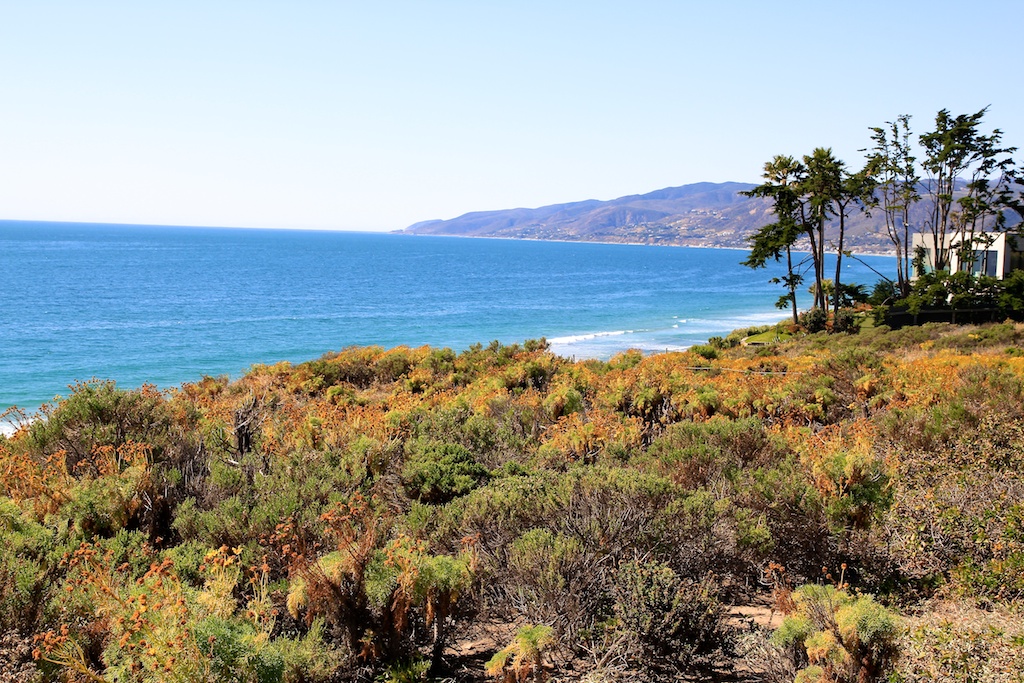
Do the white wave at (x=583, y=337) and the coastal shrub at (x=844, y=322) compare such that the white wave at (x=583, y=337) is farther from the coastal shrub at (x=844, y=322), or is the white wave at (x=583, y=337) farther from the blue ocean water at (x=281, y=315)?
the coastal shrub at (x=844, y=322)

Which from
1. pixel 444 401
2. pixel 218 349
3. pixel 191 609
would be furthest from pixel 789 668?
pixel 218 349

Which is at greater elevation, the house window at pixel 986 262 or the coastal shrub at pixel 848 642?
the house window at pixel 986 262

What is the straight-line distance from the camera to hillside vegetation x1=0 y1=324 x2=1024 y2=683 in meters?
3.92

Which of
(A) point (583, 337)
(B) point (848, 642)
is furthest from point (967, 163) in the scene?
(B) point (848, 642)

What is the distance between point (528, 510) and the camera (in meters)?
5.32

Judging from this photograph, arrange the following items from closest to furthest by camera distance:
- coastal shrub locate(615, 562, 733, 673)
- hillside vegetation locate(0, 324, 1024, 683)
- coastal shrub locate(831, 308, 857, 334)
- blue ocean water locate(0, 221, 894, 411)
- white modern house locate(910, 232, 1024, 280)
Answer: hillside vegetation locate(0, 324, 1024, 683) < coastal shrub locate(615, 562, 733, 673) < coastal shrub locate(831, 308, 857, 334) < white modern house locate(910, 232, 1024, 280) < blue ocean water locate(0, 221, 894, 411)

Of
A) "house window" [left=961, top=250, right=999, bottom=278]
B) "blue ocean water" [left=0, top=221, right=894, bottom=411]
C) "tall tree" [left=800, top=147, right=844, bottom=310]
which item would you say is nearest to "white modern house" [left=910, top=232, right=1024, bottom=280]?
"house window" [left=961, top=250, right=999, bottom=278]

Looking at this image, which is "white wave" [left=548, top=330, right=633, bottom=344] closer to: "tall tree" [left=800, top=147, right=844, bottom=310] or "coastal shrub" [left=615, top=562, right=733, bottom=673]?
"tall tree" [left=800, top=147, right=844, bottom=310]

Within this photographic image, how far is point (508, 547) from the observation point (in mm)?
4902

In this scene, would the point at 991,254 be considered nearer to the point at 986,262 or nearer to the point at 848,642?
the point at 986,262

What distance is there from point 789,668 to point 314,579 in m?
2.74

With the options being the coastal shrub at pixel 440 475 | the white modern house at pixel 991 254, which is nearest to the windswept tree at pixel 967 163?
the white modern house at pixel 991 254

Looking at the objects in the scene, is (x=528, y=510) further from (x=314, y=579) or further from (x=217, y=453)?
(x=217, y=453)

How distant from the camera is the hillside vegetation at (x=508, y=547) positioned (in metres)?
3.92
